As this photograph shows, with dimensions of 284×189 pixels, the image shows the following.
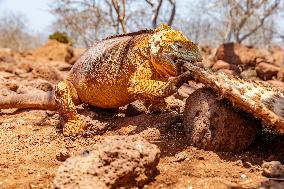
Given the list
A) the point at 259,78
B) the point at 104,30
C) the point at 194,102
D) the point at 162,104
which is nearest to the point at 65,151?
the point at 194,102

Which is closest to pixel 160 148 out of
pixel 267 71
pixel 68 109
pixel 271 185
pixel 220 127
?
pixel 220 127

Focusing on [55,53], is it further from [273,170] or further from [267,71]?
[273,170]

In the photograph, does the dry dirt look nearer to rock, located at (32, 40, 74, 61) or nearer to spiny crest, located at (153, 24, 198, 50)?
spiny crest, located at (153, 24, 198, 50)

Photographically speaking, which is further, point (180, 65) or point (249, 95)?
point (180, 65)

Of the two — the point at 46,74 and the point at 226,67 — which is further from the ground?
the point at 226,67

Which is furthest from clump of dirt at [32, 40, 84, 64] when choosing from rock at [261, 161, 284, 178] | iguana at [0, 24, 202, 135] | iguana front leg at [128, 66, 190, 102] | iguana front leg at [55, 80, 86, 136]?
rock at [261, 161, 284, 178]

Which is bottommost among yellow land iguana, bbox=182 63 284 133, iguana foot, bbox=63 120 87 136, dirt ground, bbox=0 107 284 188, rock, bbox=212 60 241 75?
dirt ground, bbox=0 107 284 188

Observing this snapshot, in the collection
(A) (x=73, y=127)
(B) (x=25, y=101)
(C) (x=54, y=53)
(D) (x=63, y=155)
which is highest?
(C) (x=54, y=53)
